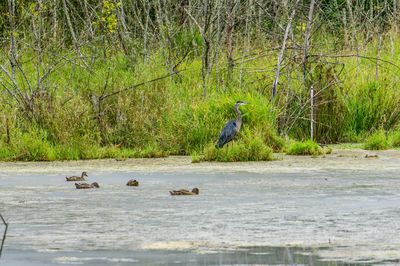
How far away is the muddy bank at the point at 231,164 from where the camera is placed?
10.1 m

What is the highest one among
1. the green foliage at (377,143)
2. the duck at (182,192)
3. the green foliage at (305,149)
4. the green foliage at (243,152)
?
the duck at (182,192)

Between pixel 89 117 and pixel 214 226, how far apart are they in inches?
269

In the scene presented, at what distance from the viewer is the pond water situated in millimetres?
4793

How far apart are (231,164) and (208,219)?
15.0 ft

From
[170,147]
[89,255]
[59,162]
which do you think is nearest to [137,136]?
[170,147]

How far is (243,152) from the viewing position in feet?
36.2

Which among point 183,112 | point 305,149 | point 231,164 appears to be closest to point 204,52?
point 183,112

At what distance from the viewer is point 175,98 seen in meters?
13.2

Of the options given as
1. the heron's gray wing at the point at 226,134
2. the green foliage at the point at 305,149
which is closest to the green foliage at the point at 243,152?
the heron's gray wing at the point at 226,134

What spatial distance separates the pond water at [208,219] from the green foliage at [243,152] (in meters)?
1.52

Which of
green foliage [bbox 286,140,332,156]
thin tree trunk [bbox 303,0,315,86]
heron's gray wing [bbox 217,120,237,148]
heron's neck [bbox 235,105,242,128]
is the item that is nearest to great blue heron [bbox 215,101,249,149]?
heron's gray wing [bbox 217,120,237,148]

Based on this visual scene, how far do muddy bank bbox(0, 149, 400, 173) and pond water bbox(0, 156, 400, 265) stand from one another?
2.24 feet

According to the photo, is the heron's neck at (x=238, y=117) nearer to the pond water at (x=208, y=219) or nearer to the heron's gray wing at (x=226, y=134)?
the heron's gray wing at (x=226, y=134)

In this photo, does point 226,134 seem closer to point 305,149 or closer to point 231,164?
point 231,164
